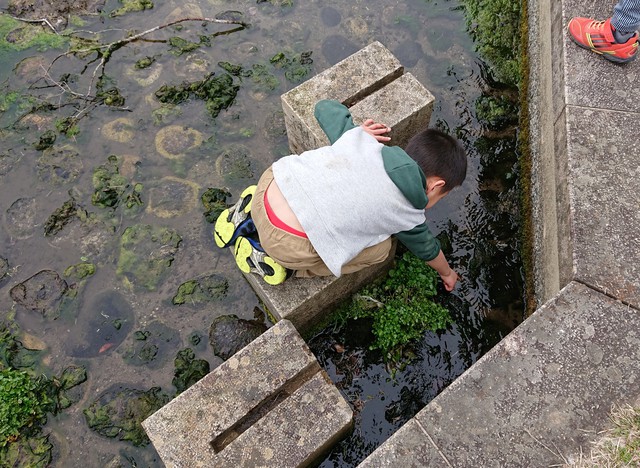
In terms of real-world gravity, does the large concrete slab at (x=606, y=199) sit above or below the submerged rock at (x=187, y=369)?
above

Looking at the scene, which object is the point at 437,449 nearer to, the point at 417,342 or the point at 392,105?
the point at 417,342

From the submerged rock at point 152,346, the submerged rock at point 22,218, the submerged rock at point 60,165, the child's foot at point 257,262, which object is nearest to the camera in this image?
the child's foot at point 257,262

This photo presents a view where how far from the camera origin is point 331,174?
2637 mm

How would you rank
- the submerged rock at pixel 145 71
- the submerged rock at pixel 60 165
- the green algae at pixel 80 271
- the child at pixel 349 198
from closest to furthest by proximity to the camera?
the child at pixel 349 198 → the green algae at pixel 80 271 → the submerged rock at pixel 60 165 → the submerged rock at pixel 145 71

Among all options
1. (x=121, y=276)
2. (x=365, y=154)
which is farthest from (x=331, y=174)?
(x=121, y=276)

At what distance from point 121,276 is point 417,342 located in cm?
213

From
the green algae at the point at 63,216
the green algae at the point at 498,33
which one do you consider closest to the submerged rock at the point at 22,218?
the green algae at the point at 63,216

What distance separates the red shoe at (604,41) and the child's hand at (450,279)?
175 cm

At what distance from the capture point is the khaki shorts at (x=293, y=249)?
276 centimetres

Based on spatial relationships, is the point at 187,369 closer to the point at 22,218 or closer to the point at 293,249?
the point at 293,249

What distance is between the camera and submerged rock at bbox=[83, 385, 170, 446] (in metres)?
3.25

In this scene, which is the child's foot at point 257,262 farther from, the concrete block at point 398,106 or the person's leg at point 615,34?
the person's leg at point 615,34

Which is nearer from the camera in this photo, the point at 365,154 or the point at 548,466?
the point at 548,466

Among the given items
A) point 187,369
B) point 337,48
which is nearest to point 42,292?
point 187,369
